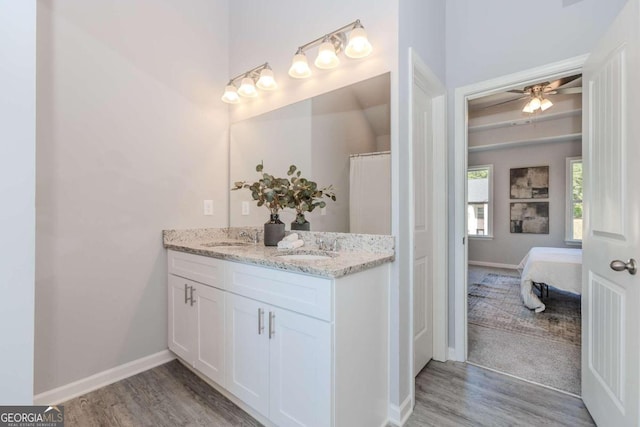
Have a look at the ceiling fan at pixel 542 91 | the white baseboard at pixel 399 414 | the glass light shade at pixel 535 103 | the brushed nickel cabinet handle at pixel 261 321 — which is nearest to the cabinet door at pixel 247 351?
the brushed nickel cabinet handle at pixel 261 321

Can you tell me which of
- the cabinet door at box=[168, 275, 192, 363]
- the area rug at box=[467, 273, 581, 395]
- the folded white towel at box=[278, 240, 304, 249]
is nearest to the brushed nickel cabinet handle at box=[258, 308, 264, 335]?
the folded white towel at box=[278, 240, 304, 249]

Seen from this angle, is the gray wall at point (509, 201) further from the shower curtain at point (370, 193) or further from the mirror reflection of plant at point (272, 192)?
the mirror reflection of plant at point (272, 192)

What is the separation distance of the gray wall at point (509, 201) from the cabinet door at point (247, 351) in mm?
5844

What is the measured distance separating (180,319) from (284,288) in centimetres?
115

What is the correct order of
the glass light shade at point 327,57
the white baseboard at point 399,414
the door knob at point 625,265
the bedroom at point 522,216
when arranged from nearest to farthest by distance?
the door knob at point 625,265 → the white baseboard at point 399,414 → the glass light shade at point 327,57 → the bedroom at point 522,216

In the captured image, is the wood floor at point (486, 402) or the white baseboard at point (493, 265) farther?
the white baseboard at point (493, 265)

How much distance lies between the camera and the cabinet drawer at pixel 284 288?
1247 mm

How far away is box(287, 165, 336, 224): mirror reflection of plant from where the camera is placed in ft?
6.64

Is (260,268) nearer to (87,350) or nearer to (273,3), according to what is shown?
(87,350)

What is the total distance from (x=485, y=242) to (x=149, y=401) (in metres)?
6.22

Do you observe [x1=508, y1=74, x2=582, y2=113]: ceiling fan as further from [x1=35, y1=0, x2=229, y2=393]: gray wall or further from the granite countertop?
[x1=35, y1=0, x2=229, y2=393]: gray wall

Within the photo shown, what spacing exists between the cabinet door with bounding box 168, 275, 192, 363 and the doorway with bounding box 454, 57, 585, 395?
1934mm

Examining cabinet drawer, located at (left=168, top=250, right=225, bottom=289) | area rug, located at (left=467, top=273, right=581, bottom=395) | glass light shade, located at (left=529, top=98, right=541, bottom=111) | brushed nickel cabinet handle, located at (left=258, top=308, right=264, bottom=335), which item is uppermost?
glass light shade, located at (left=529, top=98, right=541, bottom=111)

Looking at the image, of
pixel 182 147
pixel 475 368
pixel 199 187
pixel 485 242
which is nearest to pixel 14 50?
pixel 182 147
